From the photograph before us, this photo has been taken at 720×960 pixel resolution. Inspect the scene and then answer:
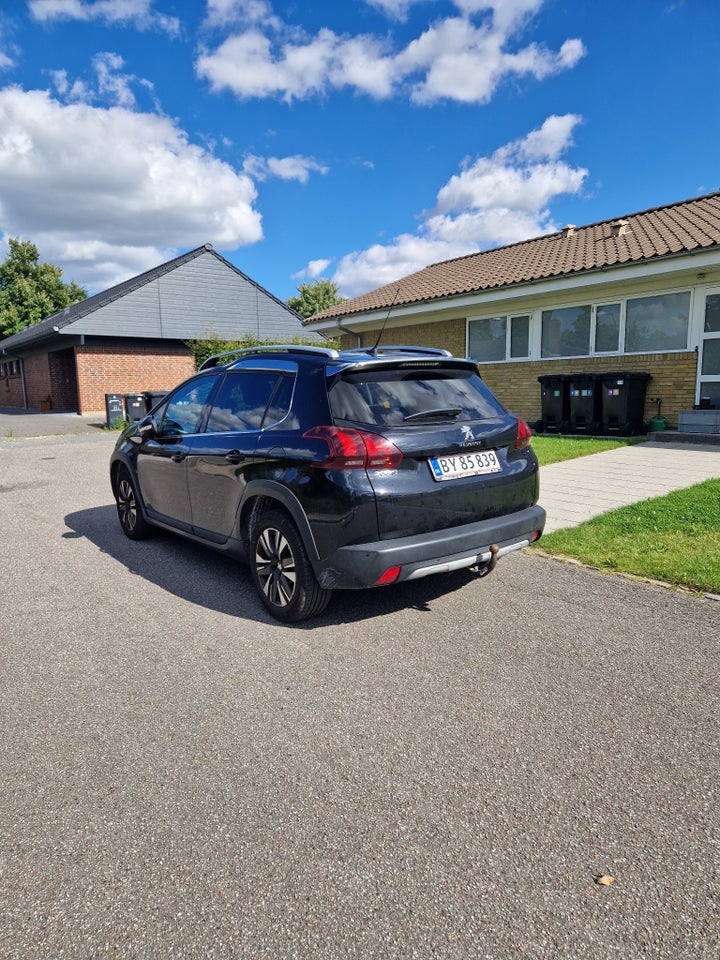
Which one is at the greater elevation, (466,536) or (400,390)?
(400,390)

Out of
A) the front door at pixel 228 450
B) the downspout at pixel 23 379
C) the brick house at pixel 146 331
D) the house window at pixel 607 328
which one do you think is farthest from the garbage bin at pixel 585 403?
the downspout at pixel 23 379

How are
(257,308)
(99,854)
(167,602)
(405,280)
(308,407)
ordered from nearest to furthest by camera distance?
(99,854) → (308,407) → (167,602) → (405,280) → (257,308)

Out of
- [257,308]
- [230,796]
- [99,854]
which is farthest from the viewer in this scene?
[257,308]

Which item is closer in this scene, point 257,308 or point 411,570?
point 411,570

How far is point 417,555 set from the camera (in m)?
3.40

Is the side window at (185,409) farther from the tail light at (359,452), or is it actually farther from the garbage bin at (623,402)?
the garbage bin at (623,402)

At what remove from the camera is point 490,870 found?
6.18 feet

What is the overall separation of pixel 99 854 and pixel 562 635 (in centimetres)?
258

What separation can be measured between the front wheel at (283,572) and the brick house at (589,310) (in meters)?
5.98

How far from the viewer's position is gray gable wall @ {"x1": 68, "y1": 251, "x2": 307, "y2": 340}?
2555 cm

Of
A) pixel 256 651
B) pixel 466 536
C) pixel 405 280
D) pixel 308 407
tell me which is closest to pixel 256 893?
pixel 256 651

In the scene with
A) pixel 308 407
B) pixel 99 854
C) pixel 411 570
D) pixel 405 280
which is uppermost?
pixel 405 280

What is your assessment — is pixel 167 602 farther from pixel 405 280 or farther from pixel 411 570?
pixel 405 280

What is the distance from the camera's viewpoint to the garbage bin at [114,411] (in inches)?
749
